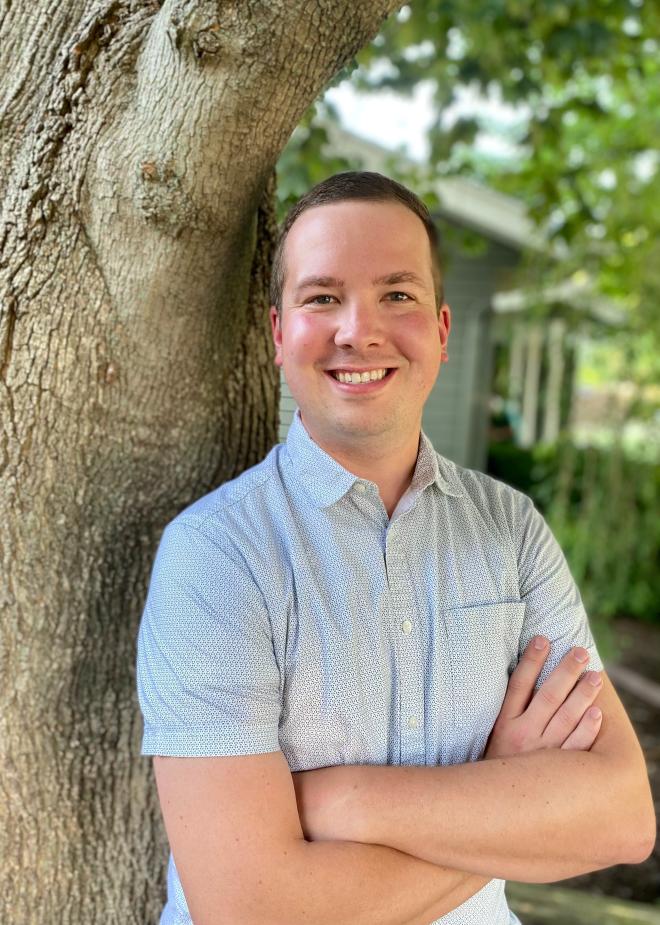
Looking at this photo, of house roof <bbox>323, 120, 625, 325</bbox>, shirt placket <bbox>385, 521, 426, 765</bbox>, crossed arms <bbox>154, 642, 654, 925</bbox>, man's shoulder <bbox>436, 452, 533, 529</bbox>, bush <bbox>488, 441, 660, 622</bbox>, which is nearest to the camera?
crossed arms <bbox>154, 642, 654, 925</bbox>

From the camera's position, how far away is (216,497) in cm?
168

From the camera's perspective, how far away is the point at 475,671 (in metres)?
1.66

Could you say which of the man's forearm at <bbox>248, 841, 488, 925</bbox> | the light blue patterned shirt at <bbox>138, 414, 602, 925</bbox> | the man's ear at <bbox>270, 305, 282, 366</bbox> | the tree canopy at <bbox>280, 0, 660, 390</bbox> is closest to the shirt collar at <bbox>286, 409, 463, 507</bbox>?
the light blue patterned shirt at <bbox>138, 414, 602, 925</bbox>

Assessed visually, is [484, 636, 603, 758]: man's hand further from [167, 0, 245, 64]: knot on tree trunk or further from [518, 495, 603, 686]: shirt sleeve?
[167, 0, 245, 64]: knot on tree trunk

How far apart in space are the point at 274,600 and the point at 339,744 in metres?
0.25

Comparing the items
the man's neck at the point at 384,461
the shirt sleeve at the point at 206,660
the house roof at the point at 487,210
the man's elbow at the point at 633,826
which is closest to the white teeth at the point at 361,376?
the man's neck at the point at 384,461

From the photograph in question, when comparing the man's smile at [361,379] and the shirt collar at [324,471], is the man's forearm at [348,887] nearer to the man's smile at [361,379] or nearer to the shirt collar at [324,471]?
the shirt collar at [324,471]

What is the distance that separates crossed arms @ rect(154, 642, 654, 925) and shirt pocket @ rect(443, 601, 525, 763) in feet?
0.12

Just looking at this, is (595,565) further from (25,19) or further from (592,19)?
(25,19)

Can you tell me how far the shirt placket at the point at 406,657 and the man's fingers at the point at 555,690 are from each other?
21 centimetres

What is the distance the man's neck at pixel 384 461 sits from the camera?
1.73m

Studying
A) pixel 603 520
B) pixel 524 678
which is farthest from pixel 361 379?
pixel 603 520

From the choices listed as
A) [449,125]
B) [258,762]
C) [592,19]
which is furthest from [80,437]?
[449,125]

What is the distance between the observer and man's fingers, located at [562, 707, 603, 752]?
5.45ft
